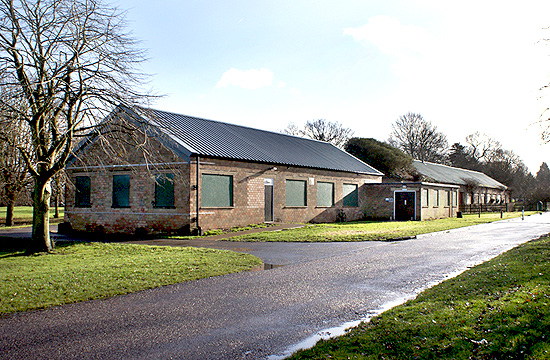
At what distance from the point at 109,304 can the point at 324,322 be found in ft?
12.0

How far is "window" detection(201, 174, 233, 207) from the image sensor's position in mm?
21125

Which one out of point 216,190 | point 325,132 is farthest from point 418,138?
point 216,190

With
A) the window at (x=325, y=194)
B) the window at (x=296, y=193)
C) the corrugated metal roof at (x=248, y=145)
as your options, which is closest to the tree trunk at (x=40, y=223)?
the corrugated metal roof at (x=248, y=145)

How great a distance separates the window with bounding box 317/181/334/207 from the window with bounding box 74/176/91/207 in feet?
45.3

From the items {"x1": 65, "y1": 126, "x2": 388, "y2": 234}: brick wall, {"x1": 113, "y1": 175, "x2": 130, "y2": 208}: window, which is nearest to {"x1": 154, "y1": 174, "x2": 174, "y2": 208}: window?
{"x1": 65, "y1": 126, "x2": 388, "y2": 234}: brick wall

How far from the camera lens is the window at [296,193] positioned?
2659 cm

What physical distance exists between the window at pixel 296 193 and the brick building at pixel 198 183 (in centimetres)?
6

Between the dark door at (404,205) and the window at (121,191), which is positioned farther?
the dark door at (404,205)

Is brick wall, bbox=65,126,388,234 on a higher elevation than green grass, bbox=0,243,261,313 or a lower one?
higher

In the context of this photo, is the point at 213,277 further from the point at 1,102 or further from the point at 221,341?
the point at 1,102

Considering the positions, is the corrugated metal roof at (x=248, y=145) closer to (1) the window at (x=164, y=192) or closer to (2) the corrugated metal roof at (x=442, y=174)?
(1) the window at (x=164, y=192)

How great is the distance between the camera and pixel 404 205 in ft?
106

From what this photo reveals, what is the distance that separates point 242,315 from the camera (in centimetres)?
676

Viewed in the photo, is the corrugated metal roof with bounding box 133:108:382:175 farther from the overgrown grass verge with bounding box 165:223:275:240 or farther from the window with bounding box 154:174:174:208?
the overgrown grass verge with bounding box 165:223:275:240
